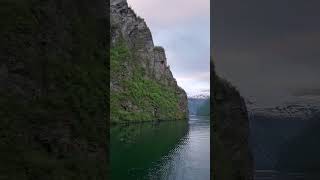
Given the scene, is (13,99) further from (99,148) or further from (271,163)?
(271,163)

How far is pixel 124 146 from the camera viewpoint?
7562 cm

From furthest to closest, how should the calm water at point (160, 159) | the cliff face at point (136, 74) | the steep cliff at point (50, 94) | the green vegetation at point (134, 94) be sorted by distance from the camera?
the cliff face at point (136, 74) → the green vegetation at point (134, 94) → the calm water at point (160, 159) → the steep cliff at point (50, 94)

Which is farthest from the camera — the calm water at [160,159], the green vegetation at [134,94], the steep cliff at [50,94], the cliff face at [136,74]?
the cliff face at [136,74]

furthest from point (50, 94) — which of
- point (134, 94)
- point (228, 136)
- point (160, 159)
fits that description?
point (134, 94)

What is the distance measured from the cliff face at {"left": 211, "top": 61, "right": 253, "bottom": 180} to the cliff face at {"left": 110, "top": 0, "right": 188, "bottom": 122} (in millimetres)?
109183

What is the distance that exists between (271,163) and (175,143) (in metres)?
21.7

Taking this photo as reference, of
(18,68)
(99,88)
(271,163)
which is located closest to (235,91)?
(99,88)

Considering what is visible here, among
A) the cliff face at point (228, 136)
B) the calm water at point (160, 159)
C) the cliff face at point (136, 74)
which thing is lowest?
the calm water at point (160, 159)

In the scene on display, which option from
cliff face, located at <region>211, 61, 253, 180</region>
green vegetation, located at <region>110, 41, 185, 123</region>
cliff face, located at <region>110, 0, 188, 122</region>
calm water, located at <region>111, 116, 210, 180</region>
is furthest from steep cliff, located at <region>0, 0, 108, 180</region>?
cliff face, located at <region>110, 0, 188, 122</region>

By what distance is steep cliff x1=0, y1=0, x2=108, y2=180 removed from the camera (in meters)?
23.4

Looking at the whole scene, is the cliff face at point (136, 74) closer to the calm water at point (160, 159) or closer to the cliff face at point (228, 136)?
the calm water at point (160, 159)

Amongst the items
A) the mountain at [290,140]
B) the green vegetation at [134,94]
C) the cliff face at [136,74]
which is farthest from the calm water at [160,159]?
the cliff face at [136,74]

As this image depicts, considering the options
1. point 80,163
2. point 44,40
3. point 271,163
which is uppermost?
point 44,40

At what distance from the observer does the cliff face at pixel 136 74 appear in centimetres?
15525
